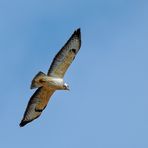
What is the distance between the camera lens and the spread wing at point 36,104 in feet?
111

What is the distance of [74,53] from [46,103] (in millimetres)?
3509

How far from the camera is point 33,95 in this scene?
1342 inches

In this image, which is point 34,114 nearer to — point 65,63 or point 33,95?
Result: point 33,95

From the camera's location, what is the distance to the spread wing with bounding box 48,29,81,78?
32531 mm

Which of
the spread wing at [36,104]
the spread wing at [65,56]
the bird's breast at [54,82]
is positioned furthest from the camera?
the spread wing at [36,104]

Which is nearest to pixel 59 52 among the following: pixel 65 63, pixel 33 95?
pixel 65 63

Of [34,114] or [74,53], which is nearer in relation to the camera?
[74,53]

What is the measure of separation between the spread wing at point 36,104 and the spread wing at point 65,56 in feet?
4.42

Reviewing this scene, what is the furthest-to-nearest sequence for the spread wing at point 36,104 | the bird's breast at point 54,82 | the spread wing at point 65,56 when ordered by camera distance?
the spread wing at point 36,104, the spread wing at point 65,56, the bird's breast at point 54,82

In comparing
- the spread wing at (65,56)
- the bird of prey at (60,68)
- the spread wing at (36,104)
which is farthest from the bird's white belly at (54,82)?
the spread wing at (36,104)

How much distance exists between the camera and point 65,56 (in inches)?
1282

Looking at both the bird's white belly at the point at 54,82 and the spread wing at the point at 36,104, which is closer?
the bird's white belly at the point at 54,82

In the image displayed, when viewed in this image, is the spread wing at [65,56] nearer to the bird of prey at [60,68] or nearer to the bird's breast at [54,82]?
the bird of prey at [60,68]

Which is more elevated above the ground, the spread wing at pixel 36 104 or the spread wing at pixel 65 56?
the spread wing at pixel 65 56
